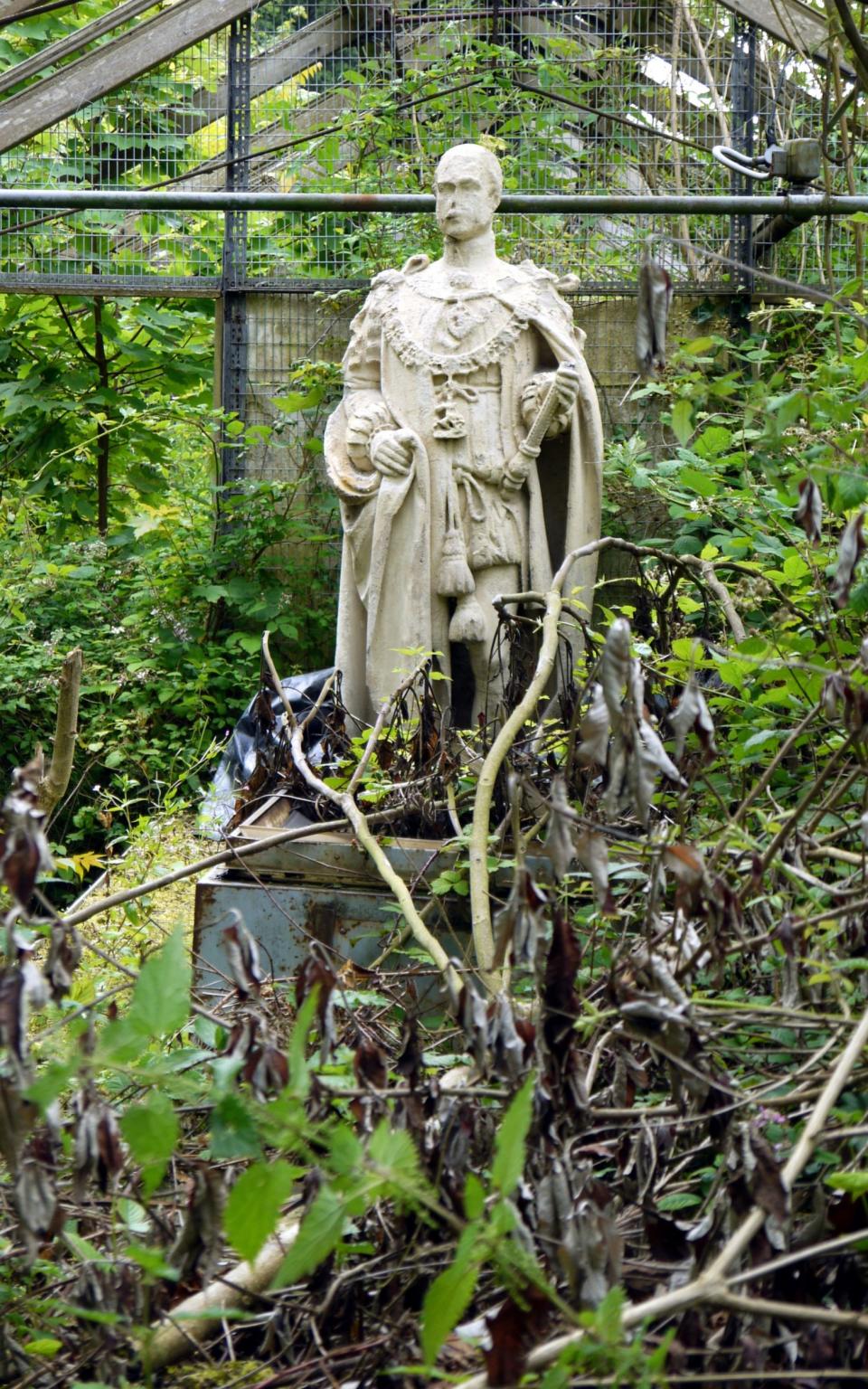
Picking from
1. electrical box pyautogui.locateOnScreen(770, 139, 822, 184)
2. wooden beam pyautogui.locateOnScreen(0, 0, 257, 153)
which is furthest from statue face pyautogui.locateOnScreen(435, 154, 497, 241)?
wooden beam pyautogui.locateOnScreen(0, 0, 257, 153)

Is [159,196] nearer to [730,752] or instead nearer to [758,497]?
[758,497]

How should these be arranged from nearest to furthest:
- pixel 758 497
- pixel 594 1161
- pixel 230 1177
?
pixel 230 1177 < pixel 594 1161 < pixel 758 497

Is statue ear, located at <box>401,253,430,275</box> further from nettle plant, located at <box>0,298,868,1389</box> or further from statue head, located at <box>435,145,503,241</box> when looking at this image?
nettle plant, located at <box>0,298,868,1389</box>

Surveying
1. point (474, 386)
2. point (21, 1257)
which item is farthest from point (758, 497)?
point (21, 1257)

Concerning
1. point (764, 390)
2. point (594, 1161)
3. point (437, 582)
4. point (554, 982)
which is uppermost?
point (764, 390)

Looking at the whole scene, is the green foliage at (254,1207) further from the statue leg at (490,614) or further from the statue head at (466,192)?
the statue head at (466,192)

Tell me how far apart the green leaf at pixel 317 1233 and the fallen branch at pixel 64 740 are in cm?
156

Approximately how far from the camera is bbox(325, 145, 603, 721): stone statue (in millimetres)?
5789

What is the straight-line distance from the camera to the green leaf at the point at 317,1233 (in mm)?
1630

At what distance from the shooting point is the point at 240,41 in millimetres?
9062

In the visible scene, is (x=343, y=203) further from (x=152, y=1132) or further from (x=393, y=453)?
(x=152, y=1132)

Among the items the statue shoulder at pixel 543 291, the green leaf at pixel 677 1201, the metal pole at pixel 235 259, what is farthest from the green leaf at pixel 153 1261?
the metal pole at pixel 235 259

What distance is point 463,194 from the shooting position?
19.4ft

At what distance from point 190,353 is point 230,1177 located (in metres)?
8.57
